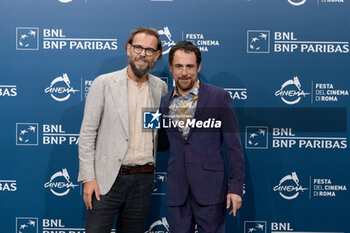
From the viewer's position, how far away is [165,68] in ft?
9.59

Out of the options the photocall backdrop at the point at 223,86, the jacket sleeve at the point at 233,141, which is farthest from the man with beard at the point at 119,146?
the photocall backdrop at the point at 223,86

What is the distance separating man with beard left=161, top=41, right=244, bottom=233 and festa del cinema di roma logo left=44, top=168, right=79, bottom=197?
1214mm

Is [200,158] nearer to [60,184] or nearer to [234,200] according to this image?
[234,200]

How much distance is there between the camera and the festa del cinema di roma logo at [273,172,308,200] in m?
2.95

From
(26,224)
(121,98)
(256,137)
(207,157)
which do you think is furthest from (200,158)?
(26,224)

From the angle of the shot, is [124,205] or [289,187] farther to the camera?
[289,187]

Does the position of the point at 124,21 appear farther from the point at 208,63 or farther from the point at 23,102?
the point at 23,102

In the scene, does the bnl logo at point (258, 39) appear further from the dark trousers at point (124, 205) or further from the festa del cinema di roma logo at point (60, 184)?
the festa del cinema di roma logo at point (60, 184)

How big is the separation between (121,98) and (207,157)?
0.70 m

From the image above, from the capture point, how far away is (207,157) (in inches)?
81.7

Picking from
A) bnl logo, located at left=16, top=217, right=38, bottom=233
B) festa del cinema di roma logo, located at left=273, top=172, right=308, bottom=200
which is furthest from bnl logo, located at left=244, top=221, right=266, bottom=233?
bnl logo, located at left=16, top=217, right=38, bottom=233

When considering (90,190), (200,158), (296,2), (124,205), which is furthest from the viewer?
(296,2)

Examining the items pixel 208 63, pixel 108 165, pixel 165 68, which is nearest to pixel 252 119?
pixel 208 63

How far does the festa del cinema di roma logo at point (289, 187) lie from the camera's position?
2.95 meters
